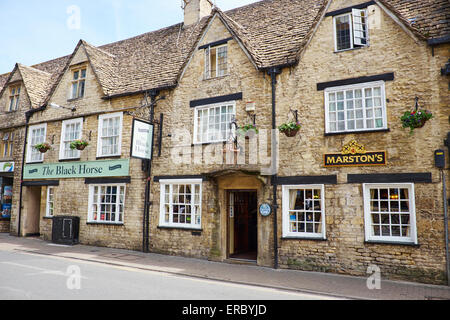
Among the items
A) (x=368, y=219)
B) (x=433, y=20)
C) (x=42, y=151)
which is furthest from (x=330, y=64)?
(x=42, y=151)

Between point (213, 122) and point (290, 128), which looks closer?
point (290, 128)

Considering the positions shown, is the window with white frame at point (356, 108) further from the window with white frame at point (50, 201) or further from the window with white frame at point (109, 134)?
the window with white frame at point (50, 201)

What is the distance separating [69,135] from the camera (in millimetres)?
16594

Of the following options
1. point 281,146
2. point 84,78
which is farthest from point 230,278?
point 84,78

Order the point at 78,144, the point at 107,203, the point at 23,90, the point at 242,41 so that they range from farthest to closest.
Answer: the point at 23,90 → the point at 78,144 → the point at 107,203 → the point at 242,41

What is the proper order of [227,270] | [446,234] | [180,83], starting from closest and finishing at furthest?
[446,234] < [227,270] < [180,83]

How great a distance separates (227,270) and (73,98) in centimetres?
1242

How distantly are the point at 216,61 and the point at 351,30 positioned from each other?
17.0ft

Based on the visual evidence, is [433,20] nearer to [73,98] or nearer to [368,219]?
[368,219]

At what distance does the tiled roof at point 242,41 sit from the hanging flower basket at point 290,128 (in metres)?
2.33

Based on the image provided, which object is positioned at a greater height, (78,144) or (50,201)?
(78,144)

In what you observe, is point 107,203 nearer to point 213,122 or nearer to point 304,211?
point 213,122

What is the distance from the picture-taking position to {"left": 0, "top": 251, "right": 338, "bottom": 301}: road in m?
6.85

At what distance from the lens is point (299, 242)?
10.4 metres
